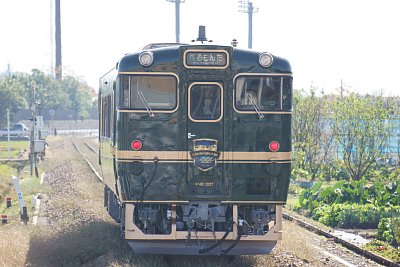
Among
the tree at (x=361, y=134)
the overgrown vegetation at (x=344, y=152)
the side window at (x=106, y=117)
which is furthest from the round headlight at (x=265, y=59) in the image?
the tree at (x=361, y=134)

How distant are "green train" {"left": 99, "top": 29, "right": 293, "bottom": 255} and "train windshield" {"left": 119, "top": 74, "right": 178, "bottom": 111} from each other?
0.05 ft

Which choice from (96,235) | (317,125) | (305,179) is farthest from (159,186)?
Answer: (317,125)

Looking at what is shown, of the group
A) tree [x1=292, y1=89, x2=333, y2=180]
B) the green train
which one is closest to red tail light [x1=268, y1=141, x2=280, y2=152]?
the green train

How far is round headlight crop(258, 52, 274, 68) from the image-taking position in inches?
455

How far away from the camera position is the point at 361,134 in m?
30.4

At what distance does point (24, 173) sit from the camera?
1384 inches

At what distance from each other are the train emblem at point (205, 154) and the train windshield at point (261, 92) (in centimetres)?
72

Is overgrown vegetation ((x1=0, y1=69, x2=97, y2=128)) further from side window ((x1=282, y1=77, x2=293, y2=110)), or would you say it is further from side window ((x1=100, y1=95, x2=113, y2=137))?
side window ((x1=282, y1=77, x2=293, y2=110))

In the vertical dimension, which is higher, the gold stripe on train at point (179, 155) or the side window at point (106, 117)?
the side window at point (106, 117)

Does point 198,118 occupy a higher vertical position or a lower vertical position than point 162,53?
lower

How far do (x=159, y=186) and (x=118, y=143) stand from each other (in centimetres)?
91

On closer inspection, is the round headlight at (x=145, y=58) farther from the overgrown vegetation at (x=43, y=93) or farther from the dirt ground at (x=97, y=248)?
the overgrown vegetation at (x=43, y=93)

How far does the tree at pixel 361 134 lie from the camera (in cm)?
3034

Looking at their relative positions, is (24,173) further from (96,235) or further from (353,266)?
(353,266)
